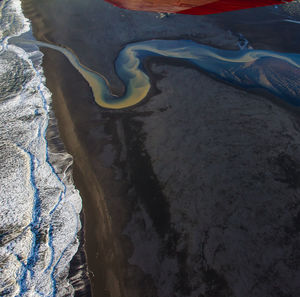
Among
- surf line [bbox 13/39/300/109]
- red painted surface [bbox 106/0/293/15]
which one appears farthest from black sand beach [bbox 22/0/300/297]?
red painted surface [bbox 106/0/293/15]

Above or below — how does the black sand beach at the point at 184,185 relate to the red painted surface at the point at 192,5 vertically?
below

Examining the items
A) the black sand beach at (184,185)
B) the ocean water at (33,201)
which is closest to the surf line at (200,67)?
the black sand beach at (184,185)

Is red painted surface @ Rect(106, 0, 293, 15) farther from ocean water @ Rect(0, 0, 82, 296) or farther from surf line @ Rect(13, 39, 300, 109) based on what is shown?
ocean water @ Rect(0, 0, 82, 296)

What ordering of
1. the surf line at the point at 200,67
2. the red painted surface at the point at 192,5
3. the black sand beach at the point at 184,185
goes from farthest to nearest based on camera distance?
1. the red painted surface at the point at 192,5
2. the surf line at the point at 200,67
3. the black sand beach at the point at 184,185

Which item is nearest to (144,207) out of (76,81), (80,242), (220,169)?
(80,242)

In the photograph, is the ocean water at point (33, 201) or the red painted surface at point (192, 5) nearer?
the ocean water at point (33, 201)

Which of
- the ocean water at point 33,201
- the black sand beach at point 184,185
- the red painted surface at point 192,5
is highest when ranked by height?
the red painted surface at point 192,5

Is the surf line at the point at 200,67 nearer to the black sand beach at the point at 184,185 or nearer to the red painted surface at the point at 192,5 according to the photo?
the black sand beach at the point at 184,185
